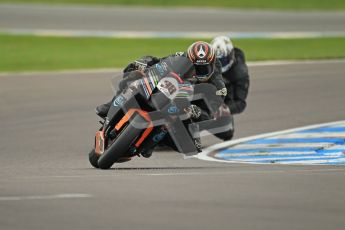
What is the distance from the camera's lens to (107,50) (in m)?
22.2

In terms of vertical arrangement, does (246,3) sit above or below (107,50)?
below

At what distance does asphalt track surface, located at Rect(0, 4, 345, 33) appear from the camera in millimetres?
25578

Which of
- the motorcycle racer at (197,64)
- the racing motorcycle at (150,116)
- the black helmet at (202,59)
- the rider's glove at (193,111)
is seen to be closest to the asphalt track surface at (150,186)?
the racing motorcycle at (150,116)

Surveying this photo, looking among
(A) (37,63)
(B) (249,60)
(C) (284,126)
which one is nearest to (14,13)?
(A) (37,63)

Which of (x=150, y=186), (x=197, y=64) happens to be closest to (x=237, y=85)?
(x=197, y=64)

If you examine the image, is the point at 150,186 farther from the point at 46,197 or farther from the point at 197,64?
the point at 197,64

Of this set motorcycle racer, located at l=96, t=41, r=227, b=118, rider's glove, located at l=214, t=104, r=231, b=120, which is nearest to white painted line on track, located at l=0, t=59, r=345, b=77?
rider's glove, located at l=214, t=104, r=231, b=120

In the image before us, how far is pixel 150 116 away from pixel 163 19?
692 inches

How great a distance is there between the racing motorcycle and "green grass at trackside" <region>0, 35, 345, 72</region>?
9540 millimetres

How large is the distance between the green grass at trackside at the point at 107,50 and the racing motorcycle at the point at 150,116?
9.54 m

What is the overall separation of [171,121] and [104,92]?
6.98m

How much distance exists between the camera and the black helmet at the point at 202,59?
33.3 feet

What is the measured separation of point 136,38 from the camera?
24.0 metres

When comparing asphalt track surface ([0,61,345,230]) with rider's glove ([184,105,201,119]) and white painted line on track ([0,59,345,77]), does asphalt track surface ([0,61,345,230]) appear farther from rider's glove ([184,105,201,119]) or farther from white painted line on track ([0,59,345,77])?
white painted line on track ([0,59,345,77])
